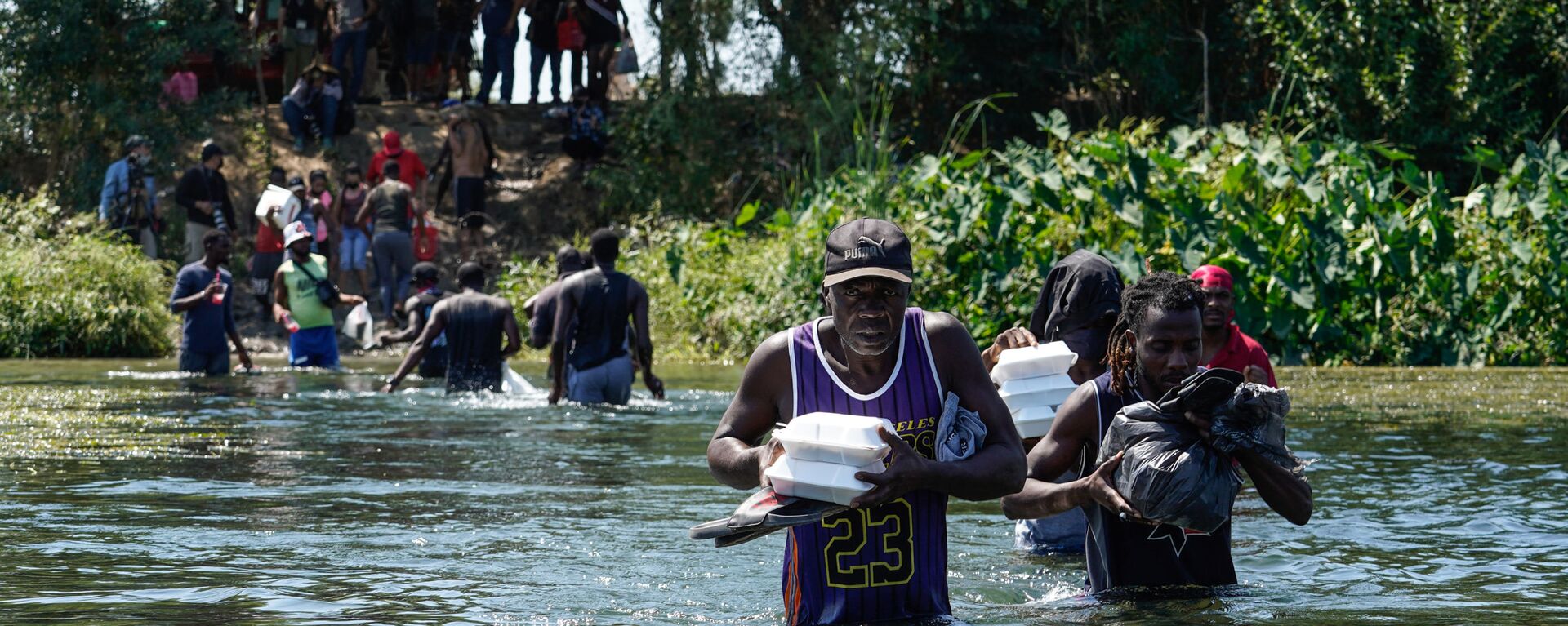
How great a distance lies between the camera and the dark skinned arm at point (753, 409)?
4914 millimetres

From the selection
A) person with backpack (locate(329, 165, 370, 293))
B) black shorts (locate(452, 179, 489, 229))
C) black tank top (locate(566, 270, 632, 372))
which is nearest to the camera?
black tank top (locate(566, 270, 632, 372))

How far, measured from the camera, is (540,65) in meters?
27.9

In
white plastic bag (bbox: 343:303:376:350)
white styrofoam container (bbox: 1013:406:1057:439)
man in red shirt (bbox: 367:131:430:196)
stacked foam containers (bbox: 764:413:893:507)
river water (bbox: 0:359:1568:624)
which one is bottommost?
river water (bbox: 0:359:1568:624)

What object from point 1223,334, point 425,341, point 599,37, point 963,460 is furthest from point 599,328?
point 599,37

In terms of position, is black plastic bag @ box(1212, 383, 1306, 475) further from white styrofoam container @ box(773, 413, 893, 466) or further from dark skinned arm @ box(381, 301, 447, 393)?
dark skinned arm @ box(381, 301, 447, 393)

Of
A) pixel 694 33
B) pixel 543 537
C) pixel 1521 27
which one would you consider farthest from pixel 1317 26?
pixel 543 537

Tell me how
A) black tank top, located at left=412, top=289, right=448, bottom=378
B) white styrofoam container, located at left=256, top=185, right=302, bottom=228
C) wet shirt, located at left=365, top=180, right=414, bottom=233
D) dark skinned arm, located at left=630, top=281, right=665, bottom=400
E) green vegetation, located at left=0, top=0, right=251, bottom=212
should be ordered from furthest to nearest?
green vegetation, located at left=0, top=0, right=251, bottom=212 < wet shirt, located at left=365, top=180, right=414, bottom=233 < white styrofoam container, located at left=256, top=185, right=302, bottom=228 < black tank top, located at left=412, top=289, right=448, bottom=378 < dark skinned arm, located at left=630, top=281, right=665, bottom=400

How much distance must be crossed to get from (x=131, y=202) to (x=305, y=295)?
7.15 metres

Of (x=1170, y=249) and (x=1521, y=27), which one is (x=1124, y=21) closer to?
(x=1521, y=27)

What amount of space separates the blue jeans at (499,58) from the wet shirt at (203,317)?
10.1 metres

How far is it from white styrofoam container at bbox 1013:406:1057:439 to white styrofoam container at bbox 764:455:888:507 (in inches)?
73.1

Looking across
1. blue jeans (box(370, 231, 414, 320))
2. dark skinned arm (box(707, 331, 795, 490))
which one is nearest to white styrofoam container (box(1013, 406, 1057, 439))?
dark skinned arm (box(707, 331, 795, 490))

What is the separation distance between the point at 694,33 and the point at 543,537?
1996 cm

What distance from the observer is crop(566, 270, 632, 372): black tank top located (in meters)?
14.0
